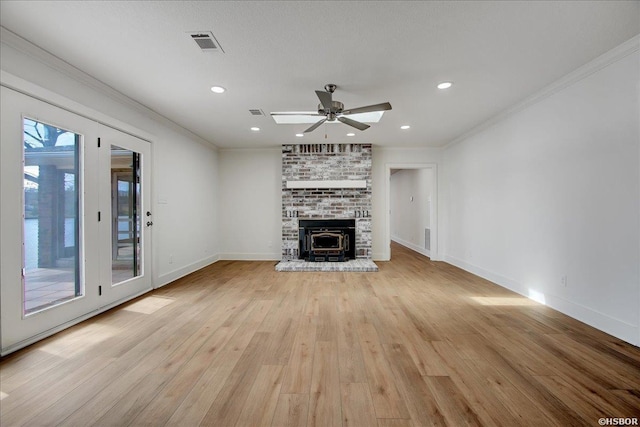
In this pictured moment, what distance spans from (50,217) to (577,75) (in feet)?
17.6

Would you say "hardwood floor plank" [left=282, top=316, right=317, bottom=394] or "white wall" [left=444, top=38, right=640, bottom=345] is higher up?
"white wall" [left=444, top=38, right=640, bottom=345]

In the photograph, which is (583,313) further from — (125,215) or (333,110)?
(125,215)

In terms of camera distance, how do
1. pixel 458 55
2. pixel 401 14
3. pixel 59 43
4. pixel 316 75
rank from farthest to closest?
1. pixel 316 75
2. pixel 458 55
3. pixel 59 43
4. pixel 401 14

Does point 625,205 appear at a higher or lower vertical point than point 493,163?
lower

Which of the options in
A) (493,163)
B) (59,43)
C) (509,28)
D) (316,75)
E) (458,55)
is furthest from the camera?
(493,163)

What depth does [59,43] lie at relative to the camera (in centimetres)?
226

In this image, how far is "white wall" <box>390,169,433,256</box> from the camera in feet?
21.7

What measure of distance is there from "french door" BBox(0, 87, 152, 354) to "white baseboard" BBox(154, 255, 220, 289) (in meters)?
0.50

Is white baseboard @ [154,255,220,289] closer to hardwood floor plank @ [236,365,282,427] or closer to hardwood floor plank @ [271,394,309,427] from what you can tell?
hardwood floor plank @ [236,365,282,427]

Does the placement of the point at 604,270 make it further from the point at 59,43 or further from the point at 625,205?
the point at 59,43

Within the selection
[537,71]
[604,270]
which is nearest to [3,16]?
[537,71]

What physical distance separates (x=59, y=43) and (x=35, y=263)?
191 centimetres

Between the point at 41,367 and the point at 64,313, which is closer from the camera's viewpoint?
the point at 41,367

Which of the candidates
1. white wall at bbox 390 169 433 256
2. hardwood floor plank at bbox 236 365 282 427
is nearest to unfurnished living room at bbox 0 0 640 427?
hardwood floor plank at bbox 236 365 282 427
